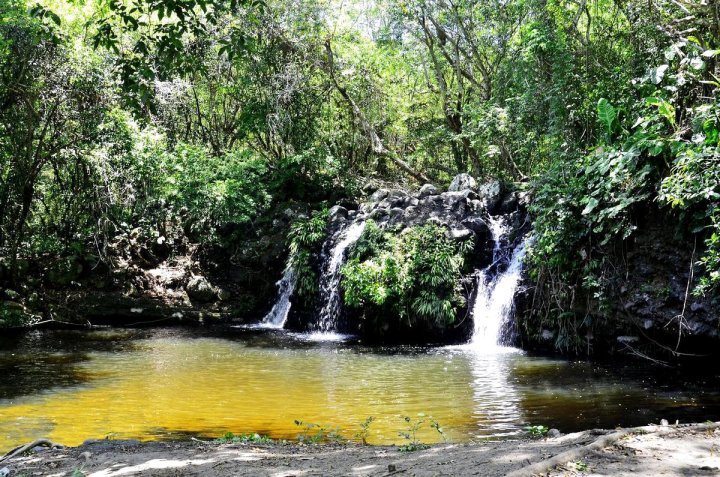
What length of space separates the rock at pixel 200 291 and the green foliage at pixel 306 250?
2570 mm

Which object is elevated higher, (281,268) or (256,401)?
(281,268)

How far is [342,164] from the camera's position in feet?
65.8

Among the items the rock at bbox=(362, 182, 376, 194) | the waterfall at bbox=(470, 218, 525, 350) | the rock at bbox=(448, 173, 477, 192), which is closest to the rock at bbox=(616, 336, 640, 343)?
the waterfall at bbox=(470, 218, 525, 350)

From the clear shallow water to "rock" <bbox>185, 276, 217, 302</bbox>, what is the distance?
4495mm

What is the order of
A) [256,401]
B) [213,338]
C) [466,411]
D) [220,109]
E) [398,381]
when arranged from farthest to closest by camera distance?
[220,109]
[213,338]
[398,381]
[256,401]
[466,411]

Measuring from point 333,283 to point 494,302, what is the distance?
4.24 metres

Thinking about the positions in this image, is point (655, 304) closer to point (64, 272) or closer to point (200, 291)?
point (200, 291)

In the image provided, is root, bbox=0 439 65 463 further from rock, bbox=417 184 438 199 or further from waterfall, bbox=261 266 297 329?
rock, bbox=417 184 438 199

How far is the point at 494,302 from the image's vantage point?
12859 millimetres

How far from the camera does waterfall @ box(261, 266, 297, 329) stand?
54.0 feet

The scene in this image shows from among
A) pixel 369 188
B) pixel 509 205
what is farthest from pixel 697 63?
pixel 369 188

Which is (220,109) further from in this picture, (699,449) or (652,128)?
(699,449)

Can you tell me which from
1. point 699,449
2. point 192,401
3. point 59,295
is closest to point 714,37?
point 699,449

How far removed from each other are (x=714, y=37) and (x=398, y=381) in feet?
24.0
